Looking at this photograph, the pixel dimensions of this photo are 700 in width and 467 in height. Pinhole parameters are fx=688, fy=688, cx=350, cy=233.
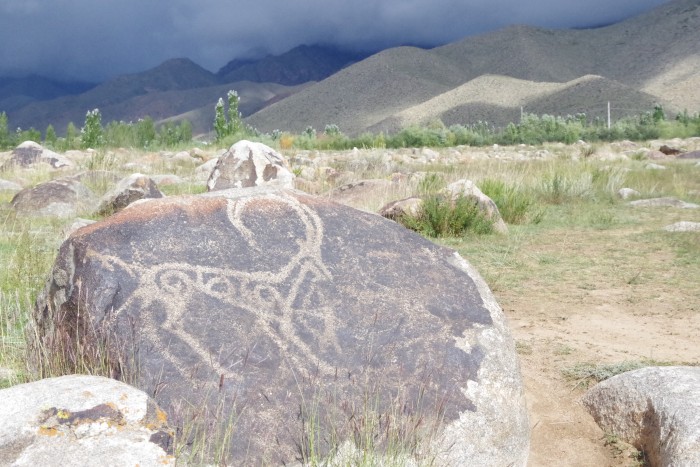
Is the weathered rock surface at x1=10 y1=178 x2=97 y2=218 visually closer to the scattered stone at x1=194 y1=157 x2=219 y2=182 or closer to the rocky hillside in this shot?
the scattered stone at x1=194 y1=157 x2=219 y2=182

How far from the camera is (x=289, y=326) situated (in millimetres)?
2562

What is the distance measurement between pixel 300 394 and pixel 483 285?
42.3 inches

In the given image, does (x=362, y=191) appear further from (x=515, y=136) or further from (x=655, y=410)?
(x=515, y=136)

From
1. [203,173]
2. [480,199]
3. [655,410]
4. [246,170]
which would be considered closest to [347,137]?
[203,173]

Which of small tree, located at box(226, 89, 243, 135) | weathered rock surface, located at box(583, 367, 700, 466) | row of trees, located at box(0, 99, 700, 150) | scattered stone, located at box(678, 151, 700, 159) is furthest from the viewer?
small tree, located at box(226, 89, 243, 135)

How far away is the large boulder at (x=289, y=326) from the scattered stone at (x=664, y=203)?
7.63 meters

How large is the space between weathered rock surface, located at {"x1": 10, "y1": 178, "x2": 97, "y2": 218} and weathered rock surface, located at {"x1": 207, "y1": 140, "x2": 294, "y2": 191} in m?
1.63

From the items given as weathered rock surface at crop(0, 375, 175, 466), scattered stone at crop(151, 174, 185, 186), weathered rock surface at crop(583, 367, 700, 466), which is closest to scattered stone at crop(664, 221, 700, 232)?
weathered rock surface at crop(583, 367, 700, 466)

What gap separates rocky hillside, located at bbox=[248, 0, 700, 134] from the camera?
53.9 metres

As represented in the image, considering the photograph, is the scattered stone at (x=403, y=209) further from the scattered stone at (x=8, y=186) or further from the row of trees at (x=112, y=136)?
the row of trees at (x=112, y=136)

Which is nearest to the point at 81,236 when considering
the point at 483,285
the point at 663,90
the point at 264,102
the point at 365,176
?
the point at 483,285

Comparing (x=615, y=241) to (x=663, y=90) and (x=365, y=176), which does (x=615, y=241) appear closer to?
(x=365, y=176)

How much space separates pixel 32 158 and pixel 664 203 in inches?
498

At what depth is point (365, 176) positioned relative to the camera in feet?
40.3
